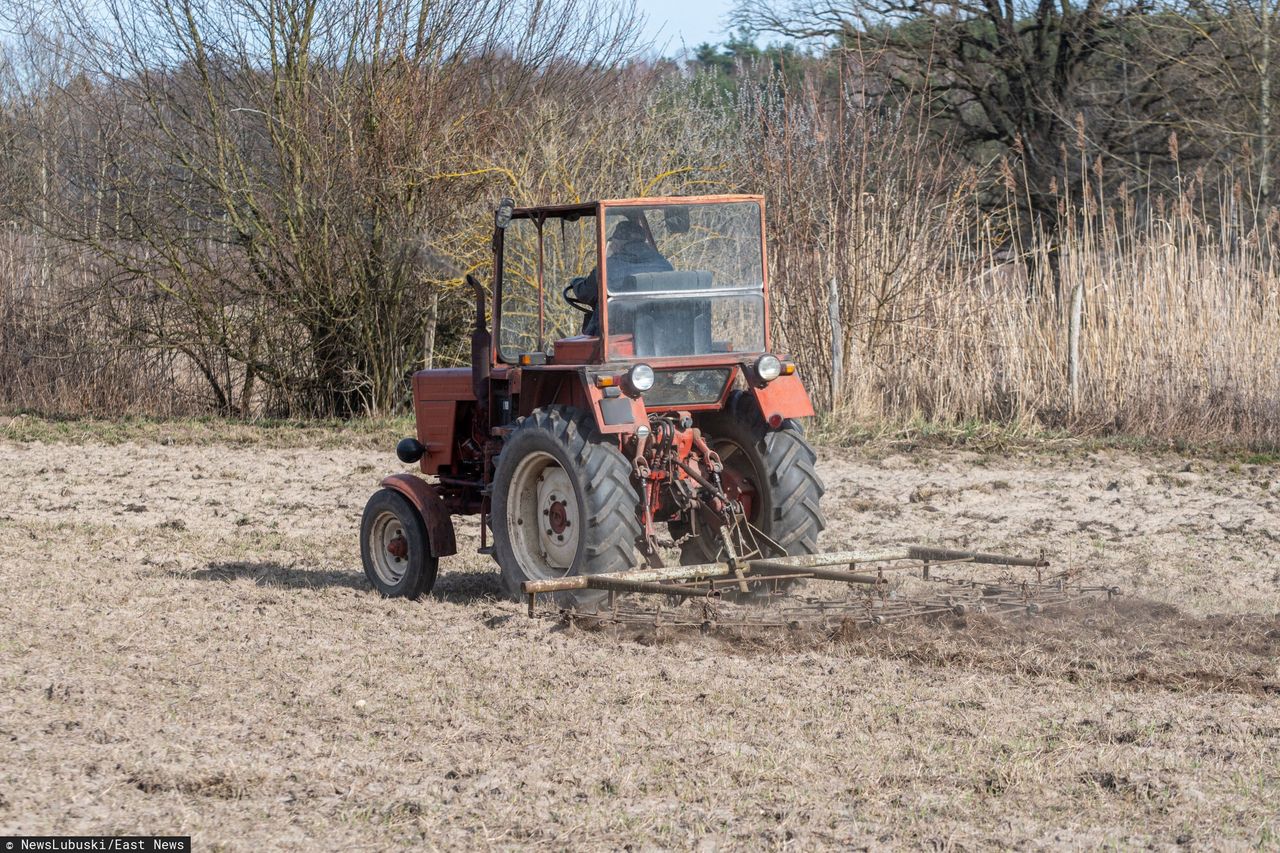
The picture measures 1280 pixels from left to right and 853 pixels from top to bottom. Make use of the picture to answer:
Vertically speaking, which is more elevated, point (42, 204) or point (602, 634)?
point (42, 204)

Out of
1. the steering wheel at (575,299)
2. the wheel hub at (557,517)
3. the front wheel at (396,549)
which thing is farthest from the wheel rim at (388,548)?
the steering wheel at (575,299)

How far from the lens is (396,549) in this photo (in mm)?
7277

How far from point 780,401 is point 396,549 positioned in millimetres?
2024

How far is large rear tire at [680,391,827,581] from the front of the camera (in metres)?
6.64

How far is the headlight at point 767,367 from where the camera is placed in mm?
6480

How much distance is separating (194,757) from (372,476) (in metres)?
7.07

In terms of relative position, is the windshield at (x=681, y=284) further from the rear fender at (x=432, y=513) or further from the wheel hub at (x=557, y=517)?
the rear fender at (x=432, y=513)

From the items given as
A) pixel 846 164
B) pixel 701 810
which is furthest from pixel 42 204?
pixel 701 810

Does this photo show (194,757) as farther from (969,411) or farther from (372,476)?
(969,411)

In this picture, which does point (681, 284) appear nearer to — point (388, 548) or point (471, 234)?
point (388, 548)

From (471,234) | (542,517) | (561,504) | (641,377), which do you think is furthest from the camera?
(471,234)

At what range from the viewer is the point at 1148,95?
19297mm

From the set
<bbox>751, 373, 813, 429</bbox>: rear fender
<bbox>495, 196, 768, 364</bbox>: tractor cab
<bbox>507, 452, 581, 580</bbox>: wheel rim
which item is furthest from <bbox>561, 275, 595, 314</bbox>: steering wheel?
<bbox>751, 373, 813, 429</bbox>: rear fender

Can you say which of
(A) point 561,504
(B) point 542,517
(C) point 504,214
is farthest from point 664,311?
(B) point 542,517
